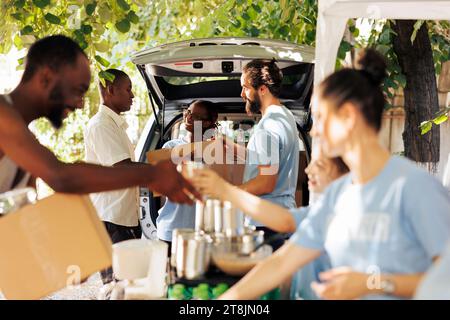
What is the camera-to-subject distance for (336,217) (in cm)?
211

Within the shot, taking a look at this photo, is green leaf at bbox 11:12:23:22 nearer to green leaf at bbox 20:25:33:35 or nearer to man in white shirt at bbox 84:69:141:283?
green leaf at bbox 20:25:33:35

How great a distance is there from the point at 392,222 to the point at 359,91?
1.30 ft

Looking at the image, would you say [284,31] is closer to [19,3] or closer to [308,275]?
[19,3]

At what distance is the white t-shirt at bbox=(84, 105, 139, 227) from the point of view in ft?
14.0

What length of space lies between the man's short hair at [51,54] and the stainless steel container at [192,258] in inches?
30.7

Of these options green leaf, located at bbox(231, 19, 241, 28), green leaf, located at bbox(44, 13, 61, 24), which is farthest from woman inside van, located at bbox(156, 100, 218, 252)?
green leaf, located at bbox(231, 19, 241, 28)

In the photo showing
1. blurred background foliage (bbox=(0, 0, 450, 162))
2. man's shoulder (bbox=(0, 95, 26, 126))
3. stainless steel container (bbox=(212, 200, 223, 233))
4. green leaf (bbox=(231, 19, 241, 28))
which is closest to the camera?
man's shoulder (bbox=(0, 95, 26, 126))

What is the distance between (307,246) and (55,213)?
0.85 m

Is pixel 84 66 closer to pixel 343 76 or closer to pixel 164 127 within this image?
pixel 343 76

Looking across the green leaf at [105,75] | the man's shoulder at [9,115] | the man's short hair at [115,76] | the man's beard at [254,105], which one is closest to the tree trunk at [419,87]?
the man's beard at [254,105]

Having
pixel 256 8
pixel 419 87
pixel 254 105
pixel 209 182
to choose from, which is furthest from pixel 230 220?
pixel 256 8

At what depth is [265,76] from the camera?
3807 mm

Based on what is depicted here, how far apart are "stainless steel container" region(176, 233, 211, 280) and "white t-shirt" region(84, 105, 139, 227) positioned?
186cm

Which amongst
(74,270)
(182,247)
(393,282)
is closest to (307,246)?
(393,282)
